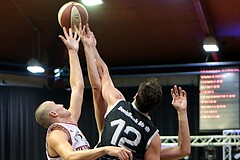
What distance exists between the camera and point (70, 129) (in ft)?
11.5

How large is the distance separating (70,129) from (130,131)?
0.46 metres

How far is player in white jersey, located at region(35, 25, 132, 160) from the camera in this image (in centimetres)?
303

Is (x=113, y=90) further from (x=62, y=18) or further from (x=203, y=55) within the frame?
(x=203, y=55)

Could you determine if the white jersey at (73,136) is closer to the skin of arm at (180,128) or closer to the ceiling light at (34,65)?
the skin of arm at (180,128)

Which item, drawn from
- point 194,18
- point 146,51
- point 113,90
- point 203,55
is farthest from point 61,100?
point 113,90

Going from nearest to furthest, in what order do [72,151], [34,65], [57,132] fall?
1. [72,151]
2. [57,132]
3. [34,65]

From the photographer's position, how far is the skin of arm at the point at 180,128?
135 inches

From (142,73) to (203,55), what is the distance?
5.19 ft

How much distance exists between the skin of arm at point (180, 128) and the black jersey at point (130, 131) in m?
0.23

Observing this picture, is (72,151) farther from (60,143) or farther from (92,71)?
(92,71)

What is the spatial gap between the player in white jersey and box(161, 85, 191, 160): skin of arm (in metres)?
0.58

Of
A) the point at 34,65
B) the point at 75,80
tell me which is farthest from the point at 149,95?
the point at 34,65

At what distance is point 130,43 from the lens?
9.79 metres

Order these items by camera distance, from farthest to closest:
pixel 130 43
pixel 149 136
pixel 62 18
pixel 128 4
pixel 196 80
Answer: pixel 196 80
pixel 130 43
pixel 128 4
pixel 62 18
pixel 149 136
